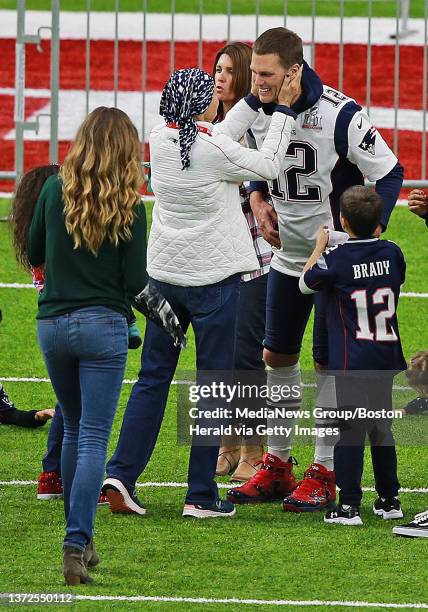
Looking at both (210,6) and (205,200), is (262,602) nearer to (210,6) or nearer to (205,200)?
(205,200)

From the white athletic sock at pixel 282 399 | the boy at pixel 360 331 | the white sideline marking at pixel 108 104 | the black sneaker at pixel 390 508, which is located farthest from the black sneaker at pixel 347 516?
the white sideline marking at pixel 108 104

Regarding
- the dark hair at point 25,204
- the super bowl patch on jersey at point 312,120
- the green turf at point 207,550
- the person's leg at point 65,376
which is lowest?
the green turf at point 207,550

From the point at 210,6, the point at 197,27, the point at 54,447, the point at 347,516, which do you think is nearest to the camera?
the point at 347,516

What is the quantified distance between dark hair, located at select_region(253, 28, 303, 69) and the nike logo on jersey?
95 cm

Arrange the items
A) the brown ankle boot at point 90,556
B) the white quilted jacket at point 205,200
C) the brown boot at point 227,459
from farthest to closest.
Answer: the brown boot at point 227,459 < the white quilted jacket at point 205,200 < the brown ankle boot at point 90,556

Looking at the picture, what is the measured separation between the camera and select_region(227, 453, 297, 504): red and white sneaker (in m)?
7.68

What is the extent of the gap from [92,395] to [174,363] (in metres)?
1.27

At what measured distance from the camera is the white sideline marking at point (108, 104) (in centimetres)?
1516

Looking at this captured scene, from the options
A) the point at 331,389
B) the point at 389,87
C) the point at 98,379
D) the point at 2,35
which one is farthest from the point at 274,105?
the point at 2,35

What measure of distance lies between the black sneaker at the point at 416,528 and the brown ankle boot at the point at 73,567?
148 centimetres

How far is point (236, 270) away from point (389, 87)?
10201 mm

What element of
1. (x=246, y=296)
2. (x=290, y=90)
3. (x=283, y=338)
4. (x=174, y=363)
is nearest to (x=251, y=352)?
(x=246, y=296)

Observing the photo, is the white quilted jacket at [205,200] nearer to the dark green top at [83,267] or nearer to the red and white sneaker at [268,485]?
the dark green top at [83,267]

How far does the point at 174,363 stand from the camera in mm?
7438
